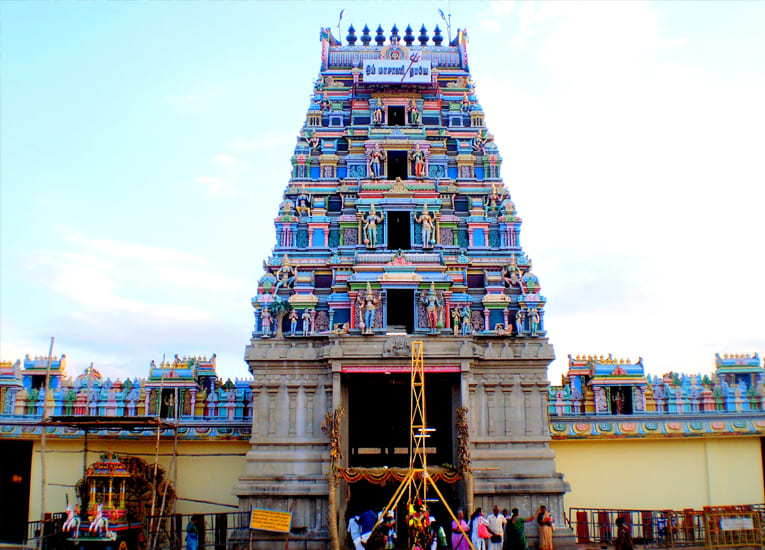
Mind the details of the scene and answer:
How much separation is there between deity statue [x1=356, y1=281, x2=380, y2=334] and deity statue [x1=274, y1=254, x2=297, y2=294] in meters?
2.78

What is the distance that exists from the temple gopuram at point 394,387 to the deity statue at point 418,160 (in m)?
0.06

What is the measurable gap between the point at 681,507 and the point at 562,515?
6.27m

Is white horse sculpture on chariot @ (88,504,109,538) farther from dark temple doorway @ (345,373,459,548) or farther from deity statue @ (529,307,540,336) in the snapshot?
deity statue @ (529,307,540,336)

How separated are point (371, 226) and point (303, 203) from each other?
299cm

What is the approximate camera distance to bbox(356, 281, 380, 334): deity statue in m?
25.1

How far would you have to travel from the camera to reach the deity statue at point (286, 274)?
2664 cm

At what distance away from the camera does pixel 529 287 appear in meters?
26.5

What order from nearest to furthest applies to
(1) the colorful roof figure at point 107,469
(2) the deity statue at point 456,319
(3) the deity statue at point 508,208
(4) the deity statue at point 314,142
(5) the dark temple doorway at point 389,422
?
(1) the colorful roof figure at point 107,469, (2) the deity statue at point 456,319, (5) the dark temple doorway at point 389,422, (3) the deity statue at point 508,208, (4) the deity statue at point 314,142

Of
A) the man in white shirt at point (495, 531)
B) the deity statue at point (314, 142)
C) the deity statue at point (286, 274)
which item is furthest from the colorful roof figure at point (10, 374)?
the man in white shirt at point (495, 531)

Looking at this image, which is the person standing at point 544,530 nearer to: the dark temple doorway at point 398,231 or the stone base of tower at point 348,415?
the stone base of tower at point 348,415

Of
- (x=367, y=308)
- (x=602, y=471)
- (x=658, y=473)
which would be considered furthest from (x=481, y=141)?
(x=658, y=473)

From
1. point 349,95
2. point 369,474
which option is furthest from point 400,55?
point 369,474

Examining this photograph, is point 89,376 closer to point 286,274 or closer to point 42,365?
point 42,365

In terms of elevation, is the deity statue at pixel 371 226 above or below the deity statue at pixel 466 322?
above
